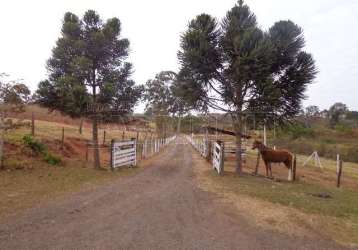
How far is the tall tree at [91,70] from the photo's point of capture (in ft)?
51.4

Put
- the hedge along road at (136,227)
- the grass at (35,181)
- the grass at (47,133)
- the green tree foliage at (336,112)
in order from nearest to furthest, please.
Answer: the hedge along road at (136,227) < the grass at (35,181) < the grass at (47,133) < the green tree foliage at (336,112)

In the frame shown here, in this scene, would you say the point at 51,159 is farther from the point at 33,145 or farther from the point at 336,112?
the point at 336,112

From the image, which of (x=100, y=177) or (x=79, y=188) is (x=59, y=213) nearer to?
(x=79, y=188)

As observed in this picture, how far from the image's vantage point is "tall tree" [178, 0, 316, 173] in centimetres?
1444

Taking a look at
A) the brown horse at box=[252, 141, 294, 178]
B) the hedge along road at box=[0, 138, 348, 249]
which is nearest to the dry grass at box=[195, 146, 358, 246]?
the hedge along road at box=[0, 138, 348, 249]

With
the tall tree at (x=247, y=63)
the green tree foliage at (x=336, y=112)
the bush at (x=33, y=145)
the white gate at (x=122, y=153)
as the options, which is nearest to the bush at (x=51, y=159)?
the bush at (x=33, y=145)

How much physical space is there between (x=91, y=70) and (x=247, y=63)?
24.0 ft

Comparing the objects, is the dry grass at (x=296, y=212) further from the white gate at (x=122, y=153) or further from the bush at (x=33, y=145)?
the bush at (x=33, y=145)

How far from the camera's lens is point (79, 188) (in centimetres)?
1049

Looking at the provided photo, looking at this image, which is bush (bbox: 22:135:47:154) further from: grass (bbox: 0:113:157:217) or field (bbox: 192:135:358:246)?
field (bbox: 192:135:358:246)

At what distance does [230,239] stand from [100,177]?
28.5 feet

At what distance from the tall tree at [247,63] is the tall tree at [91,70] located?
317cm

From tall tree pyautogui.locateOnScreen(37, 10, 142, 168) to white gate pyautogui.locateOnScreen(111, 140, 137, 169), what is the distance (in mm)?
852

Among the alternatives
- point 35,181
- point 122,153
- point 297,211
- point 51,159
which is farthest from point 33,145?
point 297,211
